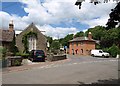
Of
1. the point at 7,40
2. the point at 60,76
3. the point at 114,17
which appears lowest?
the point at 60,76

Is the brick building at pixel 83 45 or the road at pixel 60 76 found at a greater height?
the brick building at pixel 83 45

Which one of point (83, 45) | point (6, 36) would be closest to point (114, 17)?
point (6, 36)

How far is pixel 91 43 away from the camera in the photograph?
82.6 metres

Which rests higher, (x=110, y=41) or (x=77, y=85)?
(x=110, y=41)

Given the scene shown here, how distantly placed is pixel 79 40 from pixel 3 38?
154 ft

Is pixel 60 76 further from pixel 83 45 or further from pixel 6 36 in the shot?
pixel 83 45

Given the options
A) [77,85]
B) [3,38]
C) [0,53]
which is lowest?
[77,85]

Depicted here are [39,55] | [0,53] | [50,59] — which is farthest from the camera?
[50,59]

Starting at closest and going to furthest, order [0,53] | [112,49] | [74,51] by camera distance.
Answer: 1. [0,53]
2. [112,49]
3. [74,51]

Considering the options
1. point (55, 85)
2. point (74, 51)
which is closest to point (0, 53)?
point (55, 85)

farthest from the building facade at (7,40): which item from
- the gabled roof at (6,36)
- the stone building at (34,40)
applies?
the stone building at (34,40)

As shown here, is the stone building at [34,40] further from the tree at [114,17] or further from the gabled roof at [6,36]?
the tree at [114,17]

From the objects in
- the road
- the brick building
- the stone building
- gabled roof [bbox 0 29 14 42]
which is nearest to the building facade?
gabled roof [bbox 0 29 14 42]

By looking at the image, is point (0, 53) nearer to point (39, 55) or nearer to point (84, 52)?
point (39, 55)
